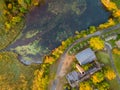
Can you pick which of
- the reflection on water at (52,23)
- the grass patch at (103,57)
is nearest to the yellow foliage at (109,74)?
the grass patch at (103,57)

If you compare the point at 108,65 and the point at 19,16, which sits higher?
Result: the point at 19,16

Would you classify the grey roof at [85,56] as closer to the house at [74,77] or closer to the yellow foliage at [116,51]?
the house at [74,77]

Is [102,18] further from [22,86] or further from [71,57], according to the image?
[22,86]

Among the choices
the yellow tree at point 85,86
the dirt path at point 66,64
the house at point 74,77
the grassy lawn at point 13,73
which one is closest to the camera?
the yellow tree at point 85,86

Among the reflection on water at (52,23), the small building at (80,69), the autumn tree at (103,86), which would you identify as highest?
the reflection on water at (52,23)

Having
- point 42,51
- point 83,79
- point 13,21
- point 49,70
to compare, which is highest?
point 13,21

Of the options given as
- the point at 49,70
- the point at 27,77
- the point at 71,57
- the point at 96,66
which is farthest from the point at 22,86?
the point at 96,66

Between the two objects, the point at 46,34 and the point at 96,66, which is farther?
the point at 46,34
